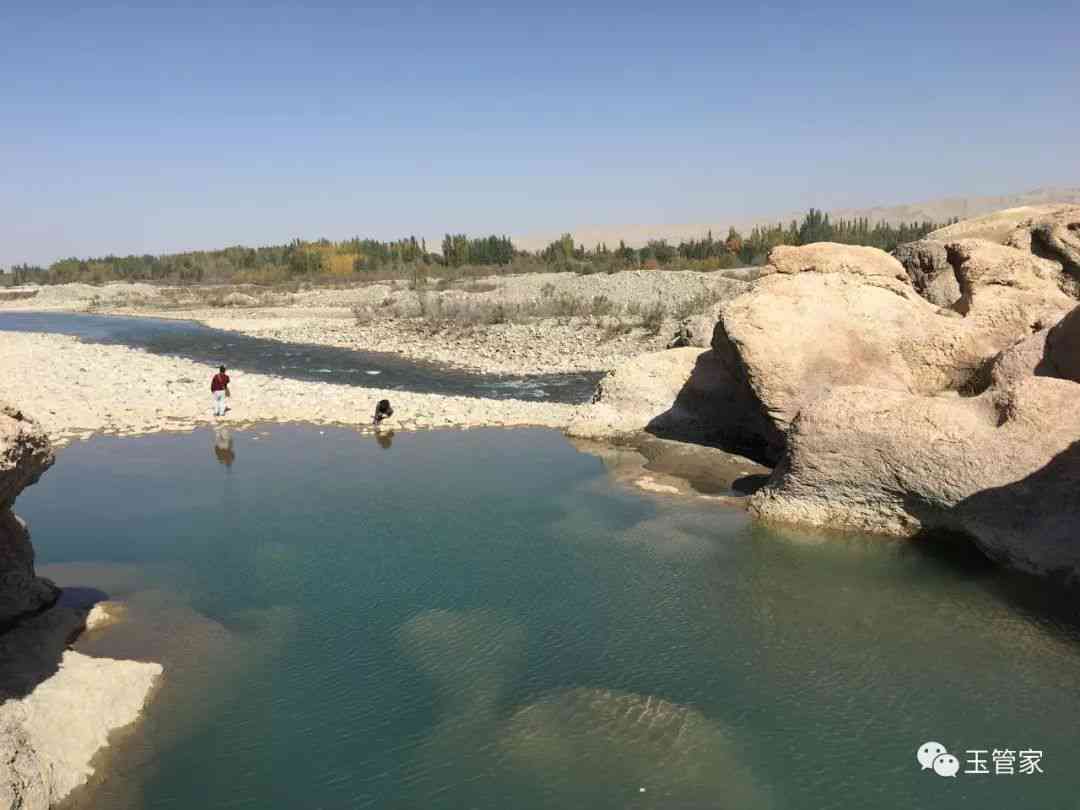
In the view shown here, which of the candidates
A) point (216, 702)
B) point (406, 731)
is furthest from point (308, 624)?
point (406, 731)

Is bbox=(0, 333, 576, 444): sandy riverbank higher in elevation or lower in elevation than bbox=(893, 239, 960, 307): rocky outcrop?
lower

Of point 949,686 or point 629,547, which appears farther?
point 629,547

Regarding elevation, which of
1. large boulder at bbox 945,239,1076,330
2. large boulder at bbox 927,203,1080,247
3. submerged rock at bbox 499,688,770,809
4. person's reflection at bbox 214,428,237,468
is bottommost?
submerged rock at bbox 499,688,770,809

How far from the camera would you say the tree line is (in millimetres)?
65562

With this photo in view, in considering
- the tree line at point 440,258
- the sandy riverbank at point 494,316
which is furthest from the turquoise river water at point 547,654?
the tree line at point 440,258

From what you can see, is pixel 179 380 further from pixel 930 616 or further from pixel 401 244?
pixel 401 244

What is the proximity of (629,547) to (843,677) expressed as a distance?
392 cm

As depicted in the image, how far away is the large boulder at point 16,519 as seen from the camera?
24.7 ft

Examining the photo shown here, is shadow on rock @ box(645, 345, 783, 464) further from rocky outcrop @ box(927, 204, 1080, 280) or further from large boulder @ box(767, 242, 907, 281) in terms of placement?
rocky outcrop @ box(927, 204, 1080, 280)

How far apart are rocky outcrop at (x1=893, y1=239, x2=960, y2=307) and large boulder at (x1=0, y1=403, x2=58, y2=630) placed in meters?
15.7

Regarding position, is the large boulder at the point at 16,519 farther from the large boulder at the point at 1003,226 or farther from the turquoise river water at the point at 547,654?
the large boulder at the point at 1003,226

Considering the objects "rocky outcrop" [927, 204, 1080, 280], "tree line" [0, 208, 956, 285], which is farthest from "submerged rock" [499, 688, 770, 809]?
"tree line" [0, 208, 956, 285]

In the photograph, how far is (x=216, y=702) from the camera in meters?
7.84

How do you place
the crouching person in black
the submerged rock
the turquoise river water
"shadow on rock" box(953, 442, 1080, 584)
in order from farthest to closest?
the crouching person in black
"shadow on rock" box(953, 442, 1080, 584)
the turquoise river water
the submerged rock
